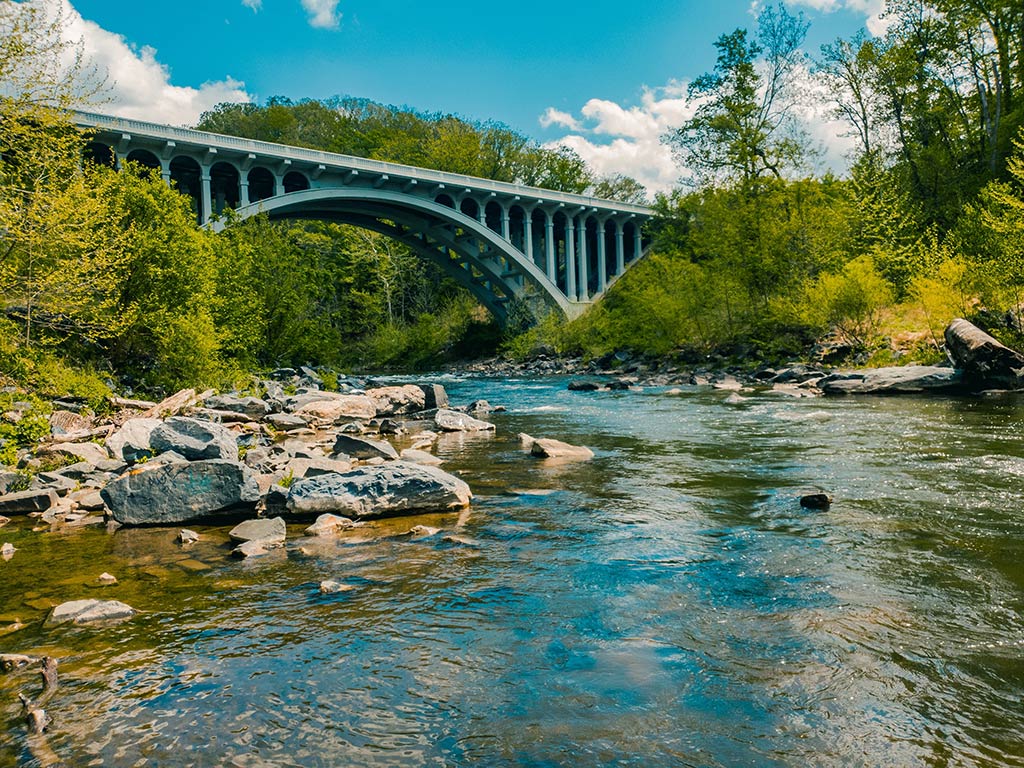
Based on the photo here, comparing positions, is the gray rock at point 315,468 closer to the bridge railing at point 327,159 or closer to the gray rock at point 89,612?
the gray rock at point 89,612

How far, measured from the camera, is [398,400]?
57.9ft

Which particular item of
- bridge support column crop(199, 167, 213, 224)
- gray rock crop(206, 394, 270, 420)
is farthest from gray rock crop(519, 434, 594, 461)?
bridge support column crop(199, 167, 213, 224)

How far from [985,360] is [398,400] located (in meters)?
14.1

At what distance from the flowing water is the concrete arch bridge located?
2507cm

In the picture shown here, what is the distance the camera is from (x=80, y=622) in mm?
4105

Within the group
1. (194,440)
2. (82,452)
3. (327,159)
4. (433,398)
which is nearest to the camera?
(194,440)

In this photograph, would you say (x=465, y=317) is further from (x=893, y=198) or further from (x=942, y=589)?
(x=942, y=589)

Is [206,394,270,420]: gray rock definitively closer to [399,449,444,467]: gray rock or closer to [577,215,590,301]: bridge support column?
[399,449,444,467]: gray rock

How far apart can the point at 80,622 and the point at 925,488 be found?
7687 millimetres

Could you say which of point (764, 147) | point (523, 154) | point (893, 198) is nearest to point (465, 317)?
point (523, 154)

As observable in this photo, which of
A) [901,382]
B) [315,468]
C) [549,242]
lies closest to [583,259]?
[549,242]

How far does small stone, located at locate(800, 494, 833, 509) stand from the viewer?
6430 millimetres

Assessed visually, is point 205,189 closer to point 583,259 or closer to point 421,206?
point 421,206

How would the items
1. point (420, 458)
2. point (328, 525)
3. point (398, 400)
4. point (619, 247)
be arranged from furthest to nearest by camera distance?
point (619, 247)
point (398, 400)
point (420, 458)
point (328, 525)
